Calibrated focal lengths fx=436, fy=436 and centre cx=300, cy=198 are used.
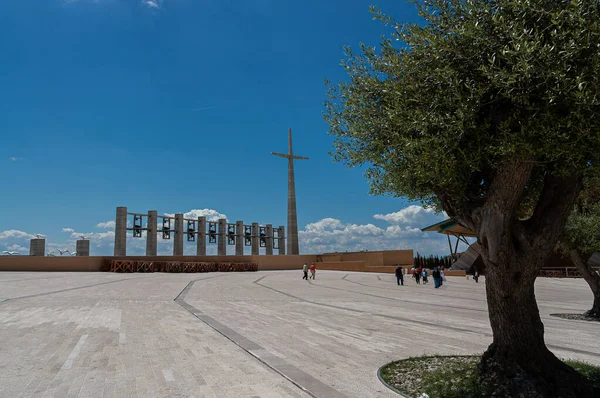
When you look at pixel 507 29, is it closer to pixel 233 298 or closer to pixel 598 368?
pixel 598 368

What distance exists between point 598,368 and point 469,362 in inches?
81.8

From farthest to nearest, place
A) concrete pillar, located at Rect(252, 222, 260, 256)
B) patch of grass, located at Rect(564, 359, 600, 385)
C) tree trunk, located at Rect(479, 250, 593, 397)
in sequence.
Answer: concrete pillar, located at Rect(252, 222, 260, 256) → patch of grass, located at Rect(564, 359, 600, 385) → tree trunk, located at Rect(479, 250, 593, 397)

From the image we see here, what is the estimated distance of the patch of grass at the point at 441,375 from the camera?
20.6ft

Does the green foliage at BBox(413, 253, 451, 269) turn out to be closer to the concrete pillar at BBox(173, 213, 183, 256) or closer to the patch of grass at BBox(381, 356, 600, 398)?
the concrete pillar at BBox(173, 213, 183, 256)

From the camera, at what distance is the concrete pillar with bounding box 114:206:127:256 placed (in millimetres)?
48219

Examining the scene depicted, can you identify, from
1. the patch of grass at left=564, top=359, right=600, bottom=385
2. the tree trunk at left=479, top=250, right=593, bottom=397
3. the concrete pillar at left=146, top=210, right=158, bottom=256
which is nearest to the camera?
the tree trunk at left=479, top=250, right=593, bottom=397

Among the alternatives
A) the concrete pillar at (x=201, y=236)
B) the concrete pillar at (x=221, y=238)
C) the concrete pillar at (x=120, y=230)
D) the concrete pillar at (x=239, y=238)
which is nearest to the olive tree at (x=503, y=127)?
the concrete pillar at (x=120, y=230)

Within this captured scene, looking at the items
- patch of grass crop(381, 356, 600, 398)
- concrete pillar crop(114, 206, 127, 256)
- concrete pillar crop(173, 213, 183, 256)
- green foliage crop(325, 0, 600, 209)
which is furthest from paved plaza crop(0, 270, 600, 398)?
concrete pillar crop(173, 213, 183, 256)

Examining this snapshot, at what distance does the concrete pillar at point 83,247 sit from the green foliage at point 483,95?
48.9 meters

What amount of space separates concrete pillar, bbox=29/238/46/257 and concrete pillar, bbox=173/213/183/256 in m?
14.4

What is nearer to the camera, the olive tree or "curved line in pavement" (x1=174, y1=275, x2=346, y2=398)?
the olive tree

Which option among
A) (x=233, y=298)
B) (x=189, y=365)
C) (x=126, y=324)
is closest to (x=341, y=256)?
(x=233, y=298)

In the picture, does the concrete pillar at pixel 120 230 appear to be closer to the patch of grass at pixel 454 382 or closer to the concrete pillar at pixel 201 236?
the concrete pillar at pixel 201 236

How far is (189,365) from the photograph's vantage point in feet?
25.4
